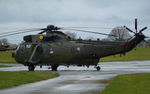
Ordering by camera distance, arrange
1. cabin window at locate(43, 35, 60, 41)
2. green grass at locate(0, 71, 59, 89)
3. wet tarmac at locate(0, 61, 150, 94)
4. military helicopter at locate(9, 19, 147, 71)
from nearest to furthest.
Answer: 1. wet tarmac at locate(0, 61, 150, 94)
2. green grass at locate(0, 71, 59, 89)
3. military helicopter at locate(9, 19, 147, 71)
4. cabin window at locate(43, 35, 60, 41)

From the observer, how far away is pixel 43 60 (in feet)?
122

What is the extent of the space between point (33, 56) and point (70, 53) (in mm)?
4181

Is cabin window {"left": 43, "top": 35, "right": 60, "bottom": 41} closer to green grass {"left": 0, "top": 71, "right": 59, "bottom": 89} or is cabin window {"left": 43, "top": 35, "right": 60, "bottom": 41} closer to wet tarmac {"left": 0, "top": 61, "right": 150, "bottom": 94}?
wet tarmac {"left": 0, "top": 61, "right": 150, "bottom": 94}

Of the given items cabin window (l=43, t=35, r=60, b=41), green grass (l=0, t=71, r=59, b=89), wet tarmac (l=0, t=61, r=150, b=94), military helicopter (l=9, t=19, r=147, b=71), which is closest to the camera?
wet tarmac (l=0, t=61, r=150, b=94)

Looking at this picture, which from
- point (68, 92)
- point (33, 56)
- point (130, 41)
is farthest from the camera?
point (33, 56)

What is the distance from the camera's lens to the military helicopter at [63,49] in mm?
35031

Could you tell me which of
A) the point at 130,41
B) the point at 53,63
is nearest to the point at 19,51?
the point at 53,63

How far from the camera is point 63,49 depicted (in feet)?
120

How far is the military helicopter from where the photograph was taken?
35.0 meters

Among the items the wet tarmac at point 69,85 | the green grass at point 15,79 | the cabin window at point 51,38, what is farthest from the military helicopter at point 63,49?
the green grass at point 15,79

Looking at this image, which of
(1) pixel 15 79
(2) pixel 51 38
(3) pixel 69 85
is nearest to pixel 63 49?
(2) pixel 51 38

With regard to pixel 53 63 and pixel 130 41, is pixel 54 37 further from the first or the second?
pixel 130 41

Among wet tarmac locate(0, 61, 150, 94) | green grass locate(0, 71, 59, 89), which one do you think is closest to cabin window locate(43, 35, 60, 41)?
wet tarmac locate(0, 61, 150, 94)

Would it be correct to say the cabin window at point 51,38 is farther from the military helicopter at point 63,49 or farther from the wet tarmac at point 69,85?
the wet tarmac at point 69,85
